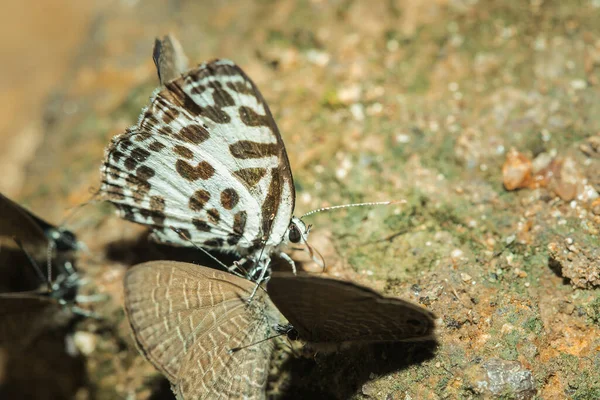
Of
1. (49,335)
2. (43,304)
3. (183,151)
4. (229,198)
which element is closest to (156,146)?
(183,151)

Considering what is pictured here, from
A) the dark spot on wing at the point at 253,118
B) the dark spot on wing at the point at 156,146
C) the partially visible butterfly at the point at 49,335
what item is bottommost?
the partially visible butterfly at the point at 49,335

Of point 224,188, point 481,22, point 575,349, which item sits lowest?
point 575,349

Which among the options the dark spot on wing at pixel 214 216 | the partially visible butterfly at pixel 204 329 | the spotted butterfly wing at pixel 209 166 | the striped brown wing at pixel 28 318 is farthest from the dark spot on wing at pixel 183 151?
the striped brown wing at pixel 28 318

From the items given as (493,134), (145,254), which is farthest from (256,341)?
(493,134)

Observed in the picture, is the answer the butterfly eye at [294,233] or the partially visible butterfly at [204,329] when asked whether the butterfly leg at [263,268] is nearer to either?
the partially visible butterfly at [204,329]

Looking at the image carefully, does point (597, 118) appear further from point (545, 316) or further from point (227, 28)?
point (227, 28)

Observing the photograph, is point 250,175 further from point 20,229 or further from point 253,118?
point 20,229

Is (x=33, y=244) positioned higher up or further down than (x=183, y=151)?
further down
